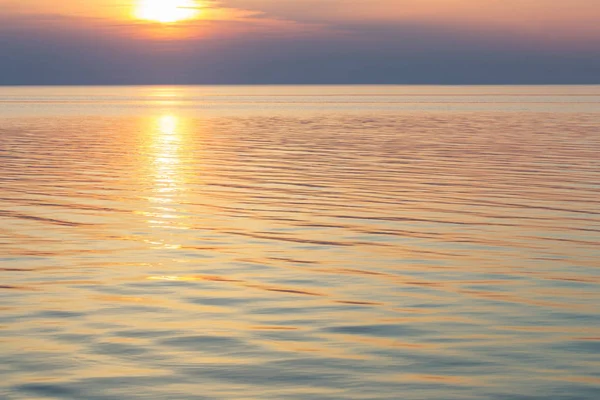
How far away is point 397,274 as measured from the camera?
1401 centimetres

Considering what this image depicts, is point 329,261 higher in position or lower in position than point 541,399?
higher

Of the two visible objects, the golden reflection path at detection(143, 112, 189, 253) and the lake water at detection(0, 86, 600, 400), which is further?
the golden reflection path at detection(143, 112, 189, 253)

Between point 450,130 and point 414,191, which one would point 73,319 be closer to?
point 414,191

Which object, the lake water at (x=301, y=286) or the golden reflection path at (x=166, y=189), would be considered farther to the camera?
the golden reflection path at (x=166, y=189)

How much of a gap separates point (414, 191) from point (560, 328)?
46.0 feet

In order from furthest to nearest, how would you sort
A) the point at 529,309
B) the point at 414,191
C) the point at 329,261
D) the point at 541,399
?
1. the point at 414,191
2. the point at 329,261
3. the point at 529,309
4. the point at 541,399

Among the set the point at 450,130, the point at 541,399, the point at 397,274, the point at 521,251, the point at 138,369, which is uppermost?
the point at 450,130

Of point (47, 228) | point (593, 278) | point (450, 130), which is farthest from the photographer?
point (450, 130)

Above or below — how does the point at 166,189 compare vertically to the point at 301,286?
above

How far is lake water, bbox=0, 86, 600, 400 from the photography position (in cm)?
898

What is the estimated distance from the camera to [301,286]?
43.2 ft

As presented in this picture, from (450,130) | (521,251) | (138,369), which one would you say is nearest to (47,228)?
(521,251)

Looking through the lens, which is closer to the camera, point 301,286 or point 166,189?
point 301,286

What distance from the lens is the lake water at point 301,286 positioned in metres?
8.98
